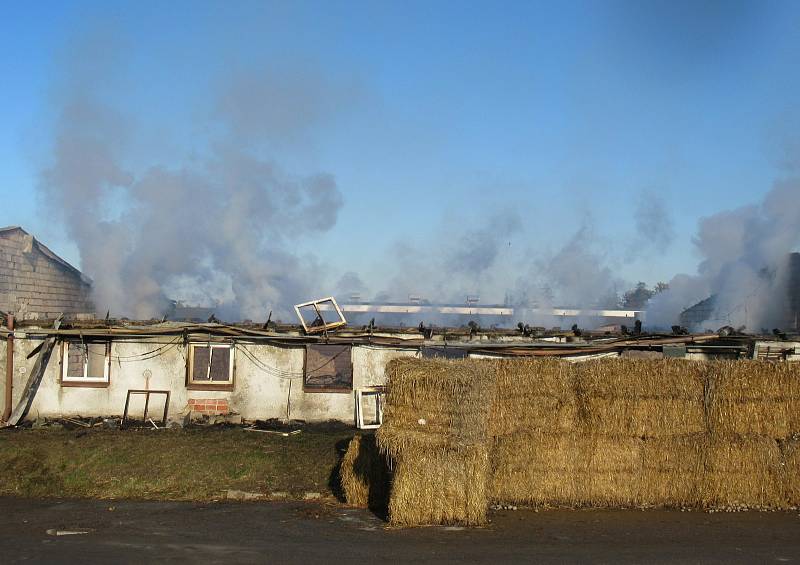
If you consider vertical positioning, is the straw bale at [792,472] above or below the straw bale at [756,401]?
below

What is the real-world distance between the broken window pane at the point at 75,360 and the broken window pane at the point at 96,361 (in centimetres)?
20

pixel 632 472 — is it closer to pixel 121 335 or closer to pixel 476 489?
pixel 476 489

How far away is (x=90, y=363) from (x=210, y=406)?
316 cm

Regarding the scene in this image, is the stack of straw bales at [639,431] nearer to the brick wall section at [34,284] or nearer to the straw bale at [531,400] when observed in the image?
the straw bale at [531,400]

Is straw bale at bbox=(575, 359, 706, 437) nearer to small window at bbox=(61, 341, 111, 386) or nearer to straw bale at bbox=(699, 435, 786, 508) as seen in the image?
straw bale at bbox=(699, 435, 786, 508)

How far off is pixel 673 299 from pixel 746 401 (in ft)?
65.8

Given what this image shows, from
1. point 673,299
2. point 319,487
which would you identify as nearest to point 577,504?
point 319,487

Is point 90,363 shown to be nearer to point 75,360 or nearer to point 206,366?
point 75,360

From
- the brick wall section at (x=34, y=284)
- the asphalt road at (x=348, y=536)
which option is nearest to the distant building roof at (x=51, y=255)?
the brick wall section at (x=34, y=284)

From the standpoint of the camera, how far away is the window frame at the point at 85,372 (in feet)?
58.9

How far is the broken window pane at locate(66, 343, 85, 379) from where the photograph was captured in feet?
60.0

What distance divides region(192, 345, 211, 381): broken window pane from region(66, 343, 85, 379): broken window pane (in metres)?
2.62

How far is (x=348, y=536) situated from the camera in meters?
9.62

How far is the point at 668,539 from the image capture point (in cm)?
955
